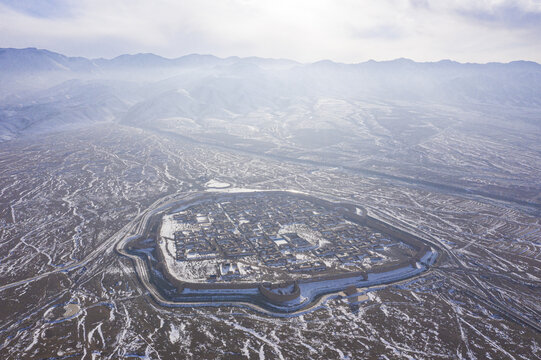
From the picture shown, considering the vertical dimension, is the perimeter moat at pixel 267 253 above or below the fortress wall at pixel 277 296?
below

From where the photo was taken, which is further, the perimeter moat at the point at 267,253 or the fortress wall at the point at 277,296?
the perimeter moat at the point at 267,253

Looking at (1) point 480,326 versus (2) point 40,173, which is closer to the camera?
(1) point 480,326

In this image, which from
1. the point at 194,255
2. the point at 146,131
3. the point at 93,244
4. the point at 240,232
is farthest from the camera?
the point at 146,131

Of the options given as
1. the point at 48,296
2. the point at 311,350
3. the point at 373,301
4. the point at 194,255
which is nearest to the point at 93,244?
the point at 48,296

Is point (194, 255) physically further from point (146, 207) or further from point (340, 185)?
point (340, 185)

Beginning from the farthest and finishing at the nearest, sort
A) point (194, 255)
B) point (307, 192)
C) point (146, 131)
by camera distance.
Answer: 1. point (146, 131)
2. point (307, 192)
3. point (194, 255)

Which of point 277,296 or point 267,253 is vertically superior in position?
point 277,296

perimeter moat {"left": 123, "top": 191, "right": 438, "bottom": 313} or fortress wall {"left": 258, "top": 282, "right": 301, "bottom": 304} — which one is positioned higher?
fortress wall {"left": 258, "top": 282, "right": 301, "bottom": 304}

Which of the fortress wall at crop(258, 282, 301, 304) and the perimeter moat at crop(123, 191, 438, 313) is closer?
the fortress wall at crop(258, 282, 301, 304)
